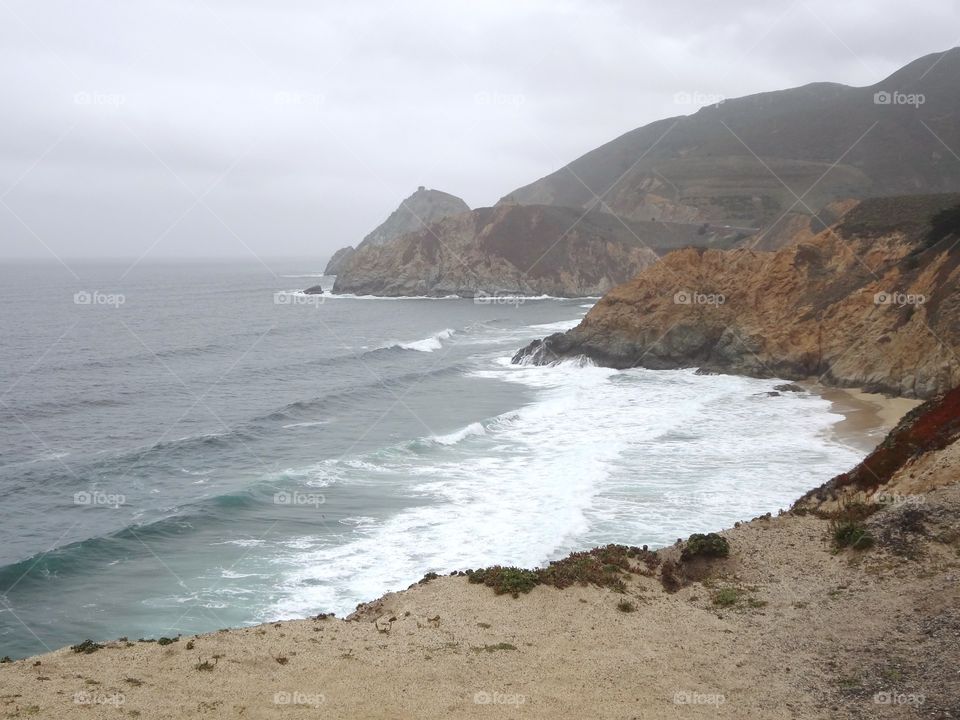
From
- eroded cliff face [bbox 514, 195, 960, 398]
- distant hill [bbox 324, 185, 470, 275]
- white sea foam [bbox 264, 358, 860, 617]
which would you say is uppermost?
distant hill [bbox 324, 185, 470, 275]

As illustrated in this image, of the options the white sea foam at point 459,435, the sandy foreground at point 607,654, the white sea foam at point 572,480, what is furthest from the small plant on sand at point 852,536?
the white sea foam at point 459,435

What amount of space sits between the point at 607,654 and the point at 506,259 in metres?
101

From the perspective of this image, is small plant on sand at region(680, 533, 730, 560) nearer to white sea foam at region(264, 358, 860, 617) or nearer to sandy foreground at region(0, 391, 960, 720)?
sandy foreground at region(0, 391, 960, 720)

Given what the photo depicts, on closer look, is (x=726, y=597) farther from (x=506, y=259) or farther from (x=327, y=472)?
(x=506, y=259)

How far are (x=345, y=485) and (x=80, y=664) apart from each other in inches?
563

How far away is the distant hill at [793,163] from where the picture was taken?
123688mm

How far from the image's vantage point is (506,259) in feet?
364

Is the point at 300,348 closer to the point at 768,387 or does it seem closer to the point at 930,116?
the point at 768,387

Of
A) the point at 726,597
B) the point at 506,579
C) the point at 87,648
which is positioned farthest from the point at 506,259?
the point at 87,648

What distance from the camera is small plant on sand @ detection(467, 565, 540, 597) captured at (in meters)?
13.5

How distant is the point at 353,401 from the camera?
39750 mm

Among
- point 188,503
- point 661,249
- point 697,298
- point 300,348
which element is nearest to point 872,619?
point 188,503

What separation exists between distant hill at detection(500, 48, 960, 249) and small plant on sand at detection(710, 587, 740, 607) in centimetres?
7993

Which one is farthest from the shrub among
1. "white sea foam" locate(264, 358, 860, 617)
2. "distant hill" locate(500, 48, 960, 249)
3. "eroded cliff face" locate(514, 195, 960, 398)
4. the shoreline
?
"distant hill" locate(500, 48, 960, 249)
